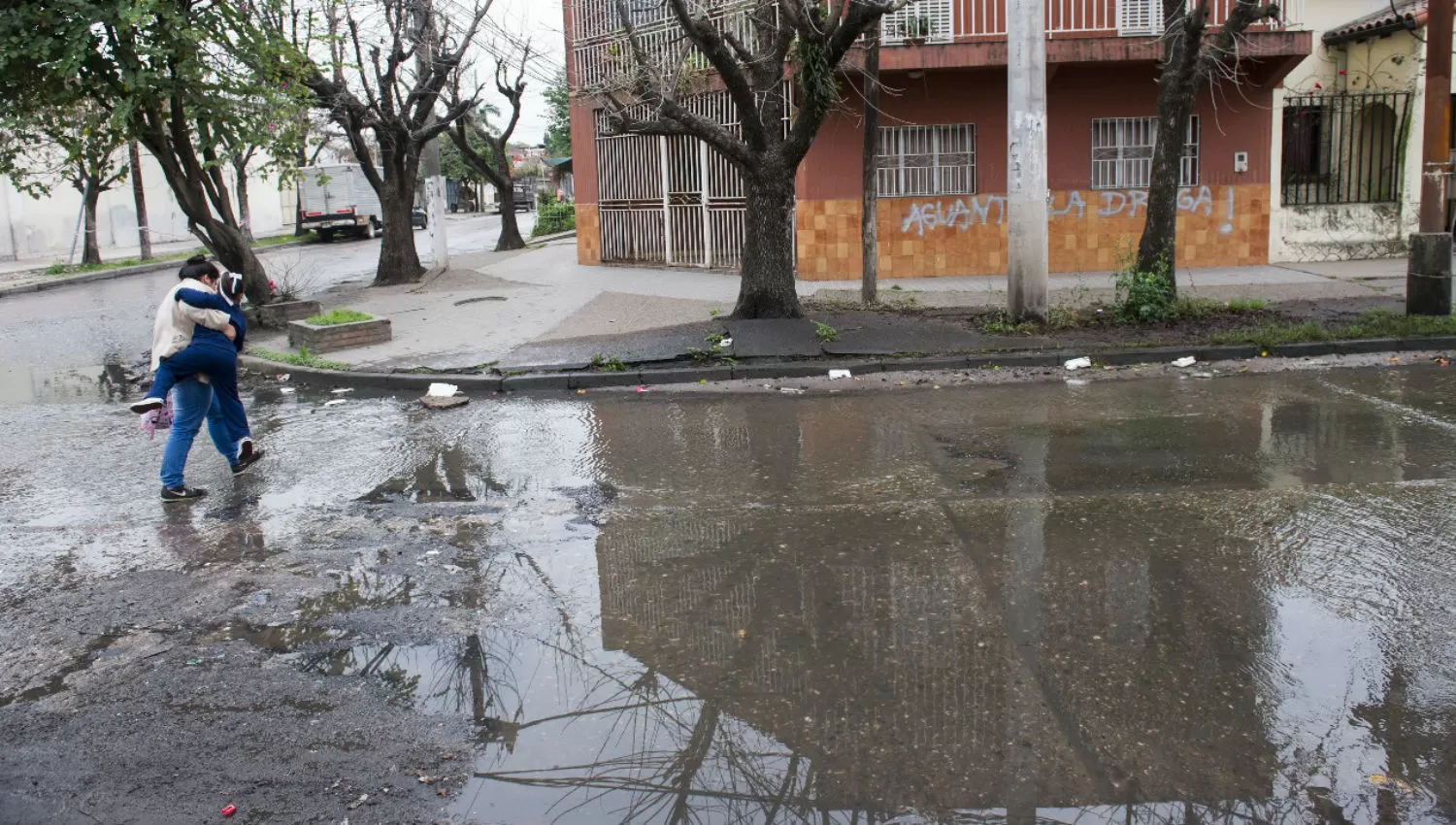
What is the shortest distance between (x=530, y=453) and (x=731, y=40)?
562cm

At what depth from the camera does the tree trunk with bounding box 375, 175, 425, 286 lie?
20.0m

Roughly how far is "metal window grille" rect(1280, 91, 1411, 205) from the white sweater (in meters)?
16.6

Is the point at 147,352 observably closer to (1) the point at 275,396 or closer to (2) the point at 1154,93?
(1) the point at 275,396

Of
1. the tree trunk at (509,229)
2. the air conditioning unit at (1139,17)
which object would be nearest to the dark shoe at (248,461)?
the air conditioning unit at (1139,17)

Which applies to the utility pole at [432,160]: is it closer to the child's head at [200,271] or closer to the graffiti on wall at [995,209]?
the graffiti on wall at [995,209]

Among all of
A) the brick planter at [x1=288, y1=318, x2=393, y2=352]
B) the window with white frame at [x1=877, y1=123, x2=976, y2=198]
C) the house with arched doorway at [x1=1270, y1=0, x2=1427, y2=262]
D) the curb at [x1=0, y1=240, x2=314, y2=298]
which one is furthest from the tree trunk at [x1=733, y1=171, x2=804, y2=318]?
the curb at [x1=0, y1=240, x2=314, y2=298]

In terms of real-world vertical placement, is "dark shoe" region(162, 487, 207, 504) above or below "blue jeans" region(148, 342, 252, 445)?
below

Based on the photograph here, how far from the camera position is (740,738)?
13.2ft

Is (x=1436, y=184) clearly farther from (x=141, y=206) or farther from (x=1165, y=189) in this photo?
(x=141, y=206)

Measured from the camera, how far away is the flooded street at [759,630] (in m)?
3.73

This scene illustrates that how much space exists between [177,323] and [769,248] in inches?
263

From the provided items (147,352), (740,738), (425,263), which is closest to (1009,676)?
(740,738)

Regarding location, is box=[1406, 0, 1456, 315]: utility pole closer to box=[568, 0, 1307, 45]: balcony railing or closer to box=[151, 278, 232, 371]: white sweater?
box=[568, 0, 1307, 45]: balcony railing

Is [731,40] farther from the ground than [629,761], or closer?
farther from the ground
